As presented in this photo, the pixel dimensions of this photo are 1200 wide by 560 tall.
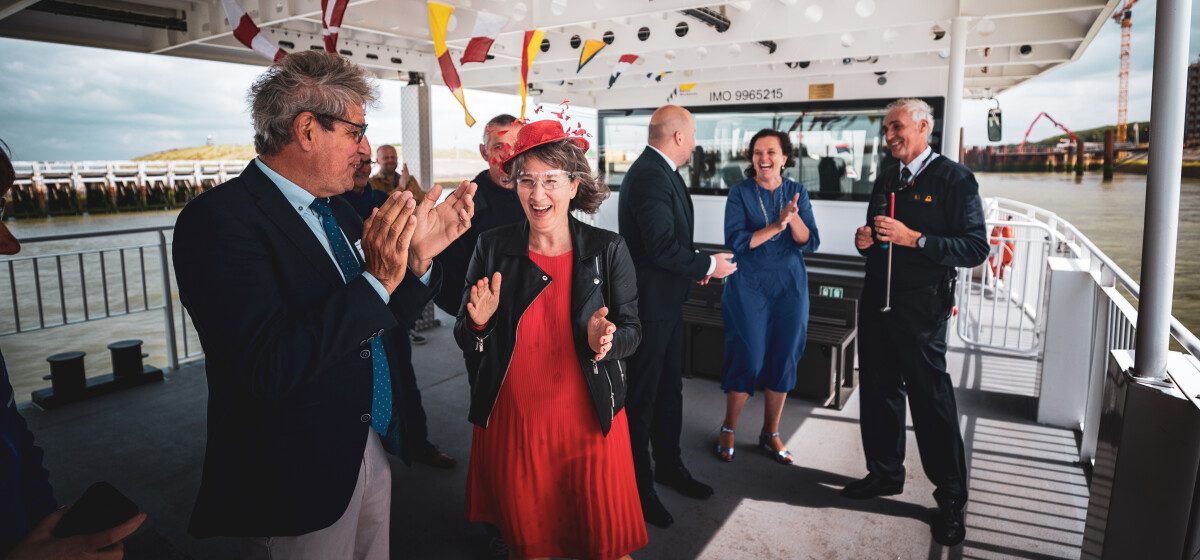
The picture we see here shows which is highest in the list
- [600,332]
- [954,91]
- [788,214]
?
[954,91]

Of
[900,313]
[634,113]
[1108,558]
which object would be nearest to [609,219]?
[634,113]

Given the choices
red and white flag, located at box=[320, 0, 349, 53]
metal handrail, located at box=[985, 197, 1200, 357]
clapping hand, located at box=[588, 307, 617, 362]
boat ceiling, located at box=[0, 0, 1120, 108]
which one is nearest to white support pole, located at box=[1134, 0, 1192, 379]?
metal handrail, located at box=[985, 197, 1200, 357]

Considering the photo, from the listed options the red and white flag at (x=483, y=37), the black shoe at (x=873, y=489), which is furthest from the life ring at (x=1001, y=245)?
the red and white flag at (x=483, y=37)

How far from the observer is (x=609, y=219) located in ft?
33.7

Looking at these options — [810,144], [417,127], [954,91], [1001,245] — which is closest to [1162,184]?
[954,91]

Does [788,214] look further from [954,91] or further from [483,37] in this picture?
[954,91]

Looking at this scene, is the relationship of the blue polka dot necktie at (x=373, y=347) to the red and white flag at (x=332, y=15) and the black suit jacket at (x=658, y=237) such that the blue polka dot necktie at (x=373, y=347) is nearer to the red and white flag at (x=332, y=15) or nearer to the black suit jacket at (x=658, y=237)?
the black suit jacket at (x=658, y=237)

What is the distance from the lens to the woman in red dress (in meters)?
2.32

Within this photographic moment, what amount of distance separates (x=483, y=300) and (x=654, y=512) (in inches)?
64.8

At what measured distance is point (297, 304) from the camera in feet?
4.82

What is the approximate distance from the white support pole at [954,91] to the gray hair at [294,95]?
17.2 ft

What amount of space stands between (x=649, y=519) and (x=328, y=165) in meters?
2.41

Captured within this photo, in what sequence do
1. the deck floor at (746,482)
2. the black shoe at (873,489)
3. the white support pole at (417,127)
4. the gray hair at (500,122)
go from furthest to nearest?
the white support pole at (417,127), the gray hair at (500,122), the black shoe at (873,489), the deck floor at (746,482)

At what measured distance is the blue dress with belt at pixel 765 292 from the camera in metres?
3.82
